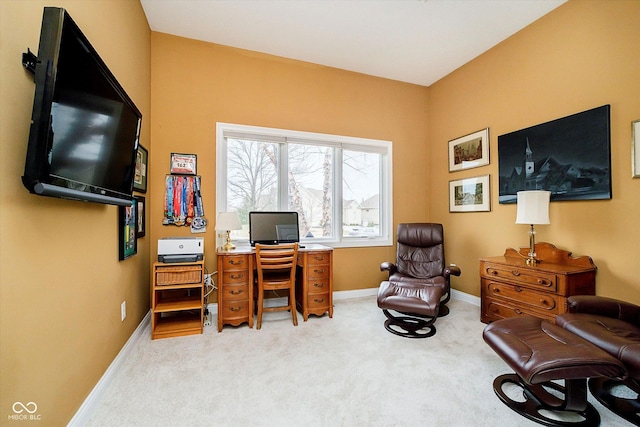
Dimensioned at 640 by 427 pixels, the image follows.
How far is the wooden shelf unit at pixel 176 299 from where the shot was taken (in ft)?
8.36

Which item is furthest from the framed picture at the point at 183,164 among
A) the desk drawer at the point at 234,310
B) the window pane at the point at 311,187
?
the desk drawer at the point at 234,310

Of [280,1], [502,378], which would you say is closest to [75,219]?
[280,1]

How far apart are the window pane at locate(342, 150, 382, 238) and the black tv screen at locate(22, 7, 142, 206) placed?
9.26 ft

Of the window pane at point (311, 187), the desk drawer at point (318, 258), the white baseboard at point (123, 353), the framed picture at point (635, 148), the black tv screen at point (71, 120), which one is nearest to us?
the black tv screen at point (71, 120)

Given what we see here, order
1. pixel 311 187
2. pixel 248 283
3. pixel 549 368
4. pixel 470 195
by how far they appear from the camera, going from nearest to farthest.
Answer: pixel 549 368
pixel 248 283
pixel 470 195
pixel 311 187

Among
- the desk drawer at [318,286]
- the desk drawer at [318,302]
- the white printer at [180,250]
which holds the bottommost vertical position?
the desk drawer at [318,302]

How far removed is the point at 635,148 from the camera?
217 cm

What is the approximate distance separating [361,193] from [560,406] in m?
2.99

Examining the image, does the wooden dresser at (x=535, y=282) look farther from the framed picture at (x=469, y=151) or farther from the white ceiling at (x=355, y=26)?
the white ceiling at (x=355, y=26)

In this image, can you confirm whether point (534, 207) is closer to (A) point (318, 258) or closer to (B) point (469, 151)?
(B) point (469, 151)

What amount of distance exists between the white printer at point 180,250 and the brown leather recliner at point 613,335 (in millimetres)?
3033

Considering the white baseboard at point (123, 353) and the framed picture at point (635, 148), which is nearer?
the white baseboard at point (123, 353)

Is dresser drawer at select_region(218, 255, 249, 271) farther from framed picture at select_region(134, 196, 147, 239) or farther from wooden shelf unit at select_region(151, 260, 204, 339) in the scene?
framed picture at select_region(134, 196, 147, 239)

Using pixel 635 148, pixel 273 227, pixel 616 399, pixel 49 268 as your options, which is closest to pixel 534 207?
pixel 635 148
